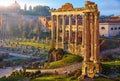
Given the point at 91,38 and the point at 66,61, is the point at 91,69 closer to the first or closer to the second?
the point at 91,38

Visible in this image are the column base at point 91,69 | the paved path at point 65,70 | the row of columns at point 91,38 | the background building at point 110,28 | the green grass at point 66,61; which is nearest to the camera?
the column base at point 91,69

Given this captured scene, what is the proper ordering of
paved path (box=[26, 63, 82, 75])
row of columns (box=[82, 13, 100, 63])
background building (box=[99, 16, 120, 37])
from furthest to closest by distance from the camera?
background building (box=[99, 16, 120, 37]), paved path (box=[26, 63, 82, 75]), row of columns (box=[82, 13, 100, 63])

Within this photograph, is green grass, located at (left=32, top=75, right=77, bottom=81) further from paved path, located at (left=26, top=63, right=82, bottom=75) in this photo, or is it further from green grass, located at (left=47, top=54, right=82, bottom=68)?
green grass, located at (left=47, top=54, right=82, bottom=68)

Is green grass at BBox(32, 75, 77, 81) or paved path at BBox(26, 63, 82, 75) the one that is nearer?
green grass at BBox(32, 75, 77, 81)

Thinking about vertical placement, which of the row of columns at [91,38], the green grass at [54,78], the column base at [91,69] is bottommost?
the green grass at [54,78]

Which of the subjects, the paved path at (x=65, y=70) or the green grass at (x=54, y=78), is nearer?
the green grass at (x=54, y=78)

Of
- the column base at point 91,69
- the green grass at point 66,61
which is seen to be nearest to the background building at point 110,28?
the green grass at point 66,61

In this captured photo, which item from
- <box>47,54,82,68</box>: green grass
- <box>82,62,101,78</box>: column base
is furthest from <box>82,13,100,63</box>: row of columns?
<box>47,54,82,68</box>: green grass

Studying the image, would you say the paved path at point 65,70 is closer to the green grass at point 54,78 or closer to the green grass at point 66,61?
the green grass at point 66,61

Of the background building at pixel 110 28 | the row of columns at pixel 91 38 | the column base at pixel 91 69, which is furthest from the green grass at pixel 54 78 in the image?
the background building at pixel 110 28

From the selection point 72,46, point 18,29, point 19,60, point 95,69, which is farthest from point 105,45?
point 18,29

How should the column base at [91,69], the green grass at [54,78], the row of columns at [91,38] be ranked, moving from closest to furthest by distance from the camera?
the column base at [91,69], the row of columns at [91,38], the green grass at [54,78]

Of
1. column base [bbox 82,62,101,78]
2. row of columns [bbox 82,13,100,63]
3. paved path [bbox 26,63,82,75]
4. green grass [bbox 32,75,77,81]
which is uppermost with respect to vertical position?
row of columns [bbox 82,13,100,63]

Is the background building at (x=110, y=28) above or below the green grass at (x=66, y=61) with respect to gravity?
above
